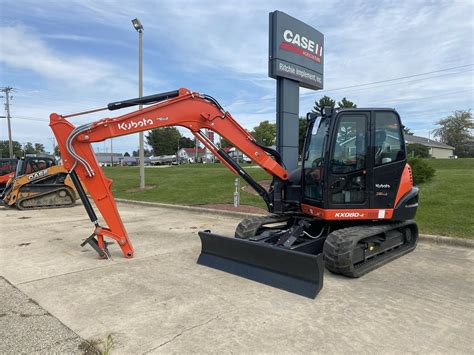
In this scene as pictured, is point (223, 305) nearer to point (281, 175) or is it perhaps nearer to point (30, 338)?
point (30, 338)

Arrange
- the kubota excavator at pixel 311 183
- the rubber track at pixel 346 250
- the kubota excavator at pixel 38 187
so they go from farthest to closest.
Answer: the kubota excavator at pixel 38 187
the kubota excavator at pixel 311 183
the rubber track at pixel 346 250

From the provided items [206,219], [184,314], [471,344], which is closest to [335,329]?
[471,344]

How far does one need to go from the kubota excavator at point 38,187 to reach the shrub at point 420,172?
12.8 m

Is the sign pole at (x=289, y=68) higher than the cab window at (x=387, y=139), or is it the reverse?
the sign pole at (x=289, y=68)

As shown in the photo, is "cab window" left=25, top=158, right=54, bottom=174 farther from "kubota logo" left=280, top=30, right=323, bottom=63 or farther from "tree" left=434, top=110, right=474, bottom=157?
"tree" left=434, top=110, right=474, bottom=157

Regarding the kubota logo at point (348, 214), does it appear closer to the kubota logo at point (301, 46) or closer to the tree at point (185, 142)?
the kubota logo at point (301, 46)

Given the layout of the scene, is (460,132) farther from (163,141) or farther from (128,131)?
(128,131)

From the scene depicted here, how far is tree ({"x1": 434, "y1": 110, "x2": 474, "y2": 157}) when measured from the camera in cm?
8031

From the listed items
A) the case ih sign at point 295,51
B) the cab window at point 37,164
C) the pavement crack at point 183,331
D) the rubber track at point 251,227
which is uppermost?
the case ih sign at point 295,51

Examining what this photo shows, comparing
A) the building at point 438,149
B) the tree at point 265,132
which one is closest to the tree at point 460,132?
the building at point 438,149

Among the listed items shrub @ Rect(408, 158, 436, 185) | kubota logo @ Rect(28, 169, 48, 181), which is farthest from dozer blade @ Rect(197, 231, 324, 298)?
kubota logo @ Rect(28, 169, 48, 181)

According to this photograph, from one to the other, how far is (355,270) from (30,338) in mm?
4172

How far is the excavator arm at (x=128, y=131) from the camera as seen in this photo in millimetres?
6223

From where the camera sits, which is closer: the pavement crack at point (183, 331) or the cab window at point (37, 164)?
the pavement crack at point (183, 331)
